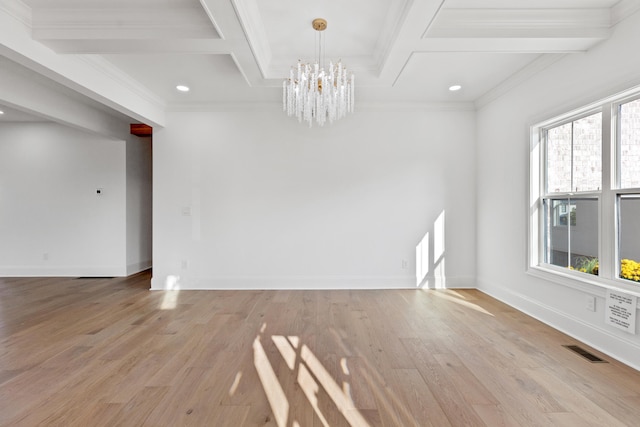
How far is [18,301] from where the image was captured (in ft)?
13.2

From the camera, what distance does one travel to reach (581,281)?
278 cm

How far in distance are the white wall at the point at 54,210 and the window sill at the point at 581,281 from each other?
6.26 metres

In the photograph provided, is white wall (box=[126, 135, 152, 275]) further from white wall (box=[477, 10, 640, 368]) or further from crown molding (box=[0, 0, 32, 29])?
white wall (box=[477, 10, 640, 368])

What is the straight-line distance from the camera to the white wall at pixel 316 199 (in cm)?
457

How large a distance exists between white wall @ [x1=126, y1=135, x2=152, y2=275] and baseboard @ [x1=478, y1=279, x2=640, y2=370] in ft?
20.0

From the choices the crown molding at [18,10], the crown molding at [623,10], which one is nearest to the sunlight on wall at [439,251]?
the crown molding at [623,10]

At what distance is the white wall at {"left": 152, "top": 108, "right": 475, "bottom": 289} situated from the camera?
4.57 meters

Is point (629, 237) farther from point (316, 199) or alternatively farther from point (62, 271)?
point (62, 271)

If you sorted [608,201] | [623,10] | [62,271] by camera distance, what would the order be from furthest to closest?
[62,271] < [608,201] < [623,10]

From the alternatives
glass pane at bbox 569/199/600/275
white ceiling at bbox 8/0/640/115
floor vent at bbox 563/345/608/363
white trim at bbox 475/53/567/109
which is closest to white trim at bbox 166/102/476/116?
white trim at bbox 475/53/567/109

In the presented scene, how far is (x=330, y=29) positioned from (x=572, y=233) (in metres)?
3.14

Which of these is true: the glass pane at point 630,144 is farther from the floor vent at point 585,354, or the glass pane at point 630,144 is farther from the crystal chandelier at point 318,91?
the crystal chandelier at point 318,91

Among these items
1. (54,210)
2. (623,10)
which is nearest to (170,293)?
(54,210)

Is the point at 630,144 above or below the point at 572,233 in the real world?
above
